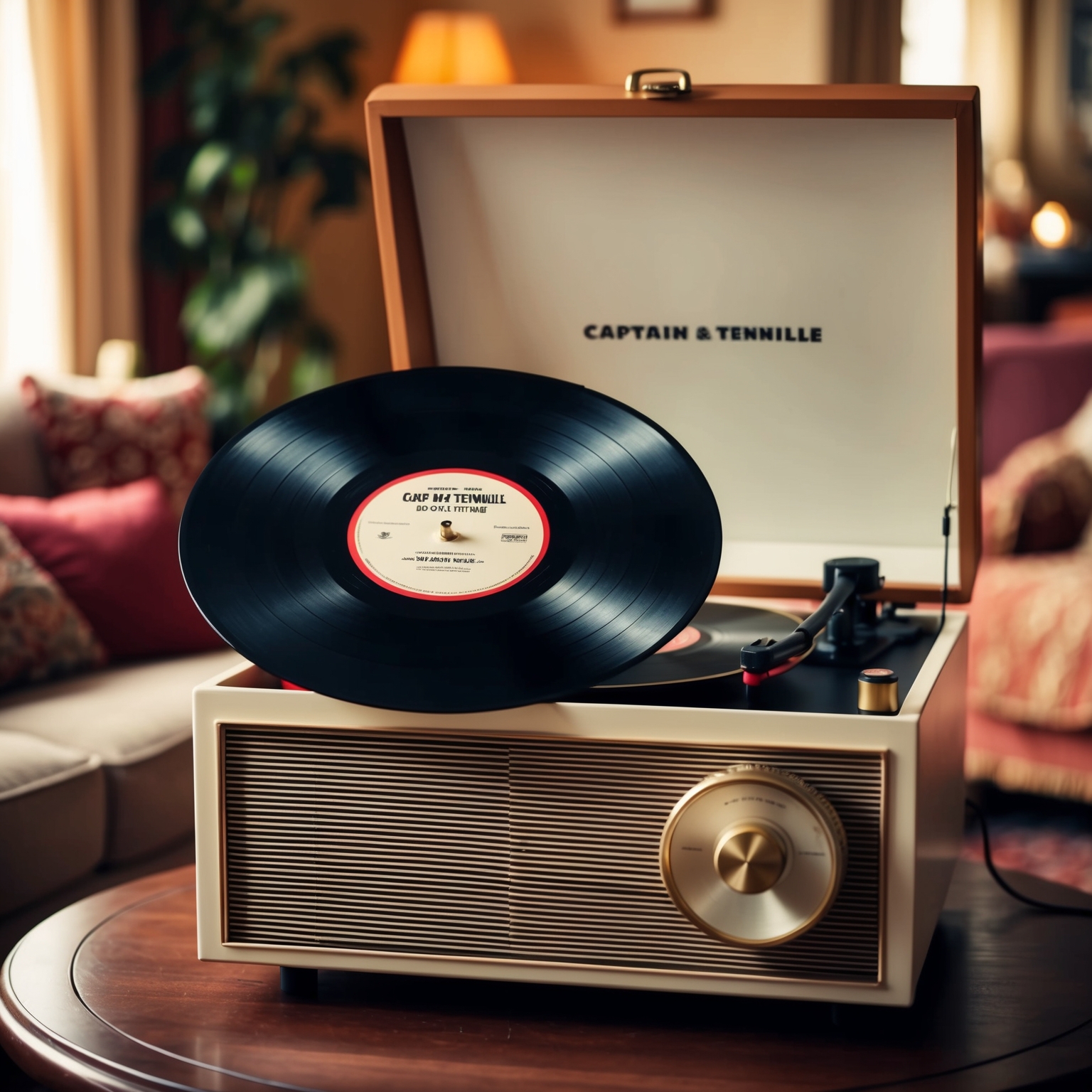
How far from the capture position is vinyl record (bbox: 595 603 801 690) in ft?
2.52

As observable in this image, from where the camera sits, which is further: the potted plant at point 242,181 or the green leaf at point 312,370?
the green leaf at point 312,370

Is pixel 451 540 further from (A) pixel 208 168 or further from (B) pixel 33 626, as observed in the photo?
(A) pixel 208 168

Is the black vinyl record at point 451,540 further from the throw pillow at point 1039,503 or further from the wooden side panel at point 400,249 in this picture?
the throw pillow at point 1039,503

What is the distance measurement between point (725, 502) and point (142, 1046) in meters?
0.60

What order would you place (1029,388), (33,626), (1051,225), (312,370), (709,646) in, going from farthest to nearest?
(1051,225), (312,370), (1029,388), (33,626), (709,646)

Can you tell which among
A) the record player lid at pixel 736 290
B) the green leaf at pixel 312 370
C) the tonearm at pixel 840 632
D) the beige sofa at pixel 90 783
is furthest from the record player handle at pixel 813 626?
the green leaf at pixel 312 370

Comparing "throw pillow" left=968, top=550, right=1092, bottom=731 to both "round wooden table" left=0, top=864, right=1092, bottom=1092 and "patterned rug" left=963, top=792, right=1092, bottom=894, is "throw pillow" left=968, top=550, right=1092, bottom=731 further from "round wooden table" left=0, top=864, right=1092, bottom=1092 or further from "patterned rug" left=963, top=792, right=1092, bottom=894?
"round wooden table" left=0, top=864, right=1092, bottom=1092

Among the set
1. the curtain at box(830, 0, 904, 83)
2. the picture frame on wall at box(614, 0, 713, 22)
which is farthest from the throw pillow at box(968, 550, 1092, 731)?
the picture frame on wall at box(614, 0, 713, 22)

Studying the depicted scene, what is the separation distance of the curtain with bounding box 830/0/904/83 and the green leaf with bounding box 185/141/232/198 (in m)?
1.65

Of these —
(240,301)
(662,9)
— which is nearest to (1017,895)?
(240,301)

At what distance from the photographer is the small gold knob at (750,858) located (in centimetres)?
70

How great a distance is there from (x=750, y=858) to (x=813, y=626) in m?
0.15

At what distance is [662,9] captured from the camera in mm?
3703

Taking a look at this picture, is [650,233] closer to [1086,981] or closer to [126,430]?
[1086,981]
